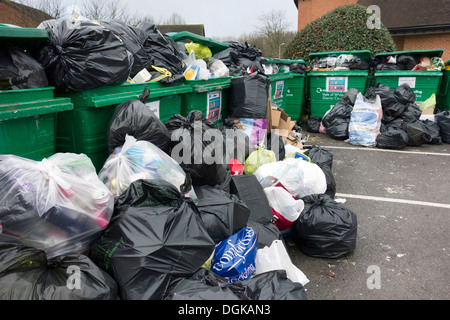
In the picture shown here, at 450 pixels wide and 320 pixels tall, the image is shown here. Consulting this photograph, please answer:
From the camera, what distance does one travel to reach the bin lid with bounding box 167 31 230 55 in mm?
4047

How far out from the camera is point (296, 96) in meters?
7.53

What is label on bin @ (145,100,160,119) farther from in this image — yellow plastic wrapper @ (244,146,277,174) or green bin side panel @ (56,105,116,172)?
yellow plastic wrapper @ (244,146,277,174)

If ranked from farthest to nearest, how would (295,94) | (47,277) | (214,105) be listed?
(295,94)
(214,105)
(47,277)

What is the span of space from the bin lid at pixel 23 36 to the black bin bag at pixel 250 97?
245cm

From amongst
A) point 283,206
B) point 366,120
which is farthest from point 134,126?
point 366,120

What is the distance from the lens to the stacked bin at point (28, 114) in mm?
1882

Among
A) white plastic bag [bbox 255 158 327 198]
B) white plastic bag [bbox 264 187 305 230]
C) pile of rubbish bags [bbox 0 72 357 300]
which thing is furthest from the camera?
white plastic bag [bbox 255 158 327 198]

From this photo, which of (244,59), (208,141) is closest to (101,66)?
(208,141)

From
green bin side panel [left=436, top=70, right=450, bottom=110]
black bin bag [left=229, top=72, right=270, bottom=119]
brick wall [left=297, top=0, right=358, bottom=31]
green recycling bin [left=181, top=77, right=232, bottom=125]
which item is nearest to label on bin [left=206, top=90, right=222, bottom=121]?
green recycling bin [left=181, top=77, right=232, bottom=125]

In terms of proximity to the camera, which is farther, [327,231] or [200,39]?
[200,39]

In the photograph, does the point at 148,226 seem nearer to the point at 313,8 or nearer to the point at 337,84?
the point at 337,84

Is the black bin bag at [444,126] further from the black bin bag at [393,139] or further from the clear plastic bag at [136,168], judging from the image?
the clear plastic bag at [136,168]

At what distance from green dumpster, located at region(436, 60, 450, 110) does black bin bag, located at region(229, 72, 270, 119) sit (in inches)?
205

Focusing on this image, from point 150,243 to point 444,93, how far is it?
7913 mm
